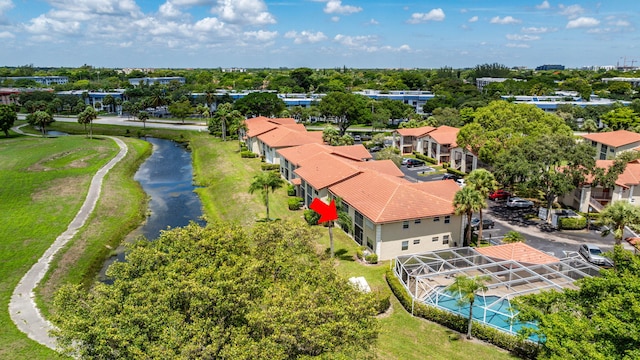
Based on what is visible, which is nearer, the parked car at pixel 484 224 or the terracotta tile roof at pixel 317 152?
the parked car at pixel 484 224

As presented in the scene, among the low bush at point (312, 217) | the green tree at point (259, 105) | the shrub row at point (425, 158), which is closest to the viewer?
the low bush at point (312, 217)

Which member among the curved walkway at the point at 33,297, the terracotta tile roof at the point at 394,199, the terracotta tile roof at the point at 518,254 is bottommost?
the curved walkway at the point at 33,297

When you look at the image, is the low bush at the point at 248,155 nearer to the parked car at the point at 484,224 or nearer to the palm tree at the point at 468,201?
the parked car at the point at 484,224

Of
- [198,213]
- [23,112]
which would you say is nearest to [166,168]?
[198,213]

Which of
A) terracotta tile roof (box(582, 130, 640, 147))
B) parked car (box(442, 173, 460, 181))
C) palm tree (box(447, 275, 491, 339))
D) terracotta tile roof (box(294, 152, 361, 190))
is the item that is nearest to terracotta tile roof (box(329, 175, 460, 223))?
terracotta tile roof (box(294, 152, 361, 190))

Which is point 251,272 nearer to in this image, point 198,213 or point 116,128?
point 198,213

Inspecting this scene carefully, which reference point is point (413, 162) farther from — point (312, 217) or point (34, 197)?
point (34, 197)

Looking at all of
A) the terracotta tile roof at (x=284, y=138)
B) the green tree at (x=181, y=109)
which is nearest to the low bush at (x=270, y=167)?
the terracotta tile roof at (x=284, y=138)
